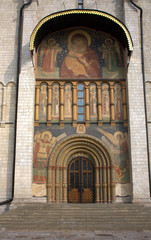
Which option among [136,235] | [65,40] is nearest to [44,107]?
[65,40]

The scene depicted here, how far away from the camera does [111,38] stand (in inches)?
682

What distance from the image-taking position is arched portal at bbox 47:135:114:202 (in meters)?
15.2

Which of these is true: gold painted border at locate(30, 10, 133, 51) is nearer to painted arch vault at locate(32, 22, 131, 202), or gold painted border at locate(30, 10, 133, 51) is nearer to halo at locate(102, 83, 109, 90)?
painted arch vault at locate(32, 22, 131, 202)

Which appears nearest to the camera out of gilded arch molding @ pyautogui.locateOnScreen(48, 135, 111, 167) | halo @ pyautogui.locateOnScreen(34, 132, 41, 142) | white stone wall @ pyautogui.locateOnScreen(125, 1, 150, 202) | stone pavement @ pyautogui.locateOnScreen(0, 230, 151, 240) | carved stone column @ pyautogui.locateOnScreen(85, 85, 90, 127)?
stone pavement @ pyautogui.locateOnScreen(0, 230, 151, 240)

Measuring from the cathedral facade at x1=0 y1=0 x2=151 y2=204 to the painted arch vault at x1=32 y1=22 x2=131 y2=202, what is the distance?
0.05m

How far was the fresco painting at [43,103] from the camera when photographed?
1630 centimetres

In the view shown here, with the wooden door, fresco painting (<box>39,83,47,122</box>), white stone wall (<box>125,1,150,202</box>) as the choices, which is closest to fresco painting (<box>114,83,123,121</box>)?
white stone wall (<box>125,1,150,202</box>)

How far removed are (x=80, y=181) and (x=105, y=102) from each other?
468cm

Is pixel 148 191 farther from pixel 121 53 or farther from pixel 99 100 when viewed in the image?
pixel 121 53

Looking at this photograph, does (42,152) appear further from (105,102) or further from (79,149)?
(105,102)

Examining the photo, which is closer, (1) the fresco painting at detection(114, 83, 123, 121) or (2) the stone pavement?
(2) the stone pavement

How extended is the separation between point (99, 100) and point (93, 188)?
193 inches

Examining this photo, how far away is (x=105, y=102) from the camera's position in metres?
16.7

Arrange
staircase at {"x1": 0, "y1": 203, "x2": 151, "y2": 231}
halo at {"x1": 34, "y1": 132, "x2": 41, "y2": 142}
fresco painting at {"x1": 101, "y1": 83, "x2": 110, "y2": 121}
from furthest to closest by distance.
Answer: fresco painting at {"x1": 101, "y1": 83, "x2": 110, "y2": 121}, halo at {"x1": 34, "y1": 132, "x2": 41, "y2": 142}, staircase at {"x1": 0, "y1": 203, "x2": 151, "y2": 231}
